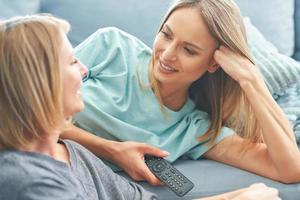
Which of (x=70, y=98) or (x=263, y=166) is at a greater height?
(x=70, y=98)

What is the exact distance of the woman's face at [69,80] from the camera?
1005 millimetres

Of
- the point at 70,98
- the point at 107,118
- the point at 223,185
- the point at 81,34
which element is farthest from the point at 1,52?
the point at 81,34

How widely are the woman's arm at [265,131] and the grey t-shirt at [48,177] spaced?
1.62 ft

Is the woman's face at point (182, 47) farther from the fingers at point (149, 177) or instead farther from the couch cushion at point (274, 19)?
the couch cushion at point (274, 19)

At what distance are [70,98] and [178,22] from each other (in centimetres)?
50

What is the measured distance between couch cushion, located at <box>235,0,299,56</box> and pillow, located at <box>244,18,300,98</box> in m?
0.23

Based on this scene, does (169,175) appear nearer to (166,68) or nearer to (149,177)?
(149,177)

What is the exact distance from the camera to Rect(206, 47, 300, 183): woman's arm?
57.2 inches

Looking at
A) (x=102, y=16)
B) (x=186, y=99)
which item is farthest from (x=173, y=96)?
(x=102, y=16)

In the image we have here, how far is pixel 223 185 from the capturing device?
144cm

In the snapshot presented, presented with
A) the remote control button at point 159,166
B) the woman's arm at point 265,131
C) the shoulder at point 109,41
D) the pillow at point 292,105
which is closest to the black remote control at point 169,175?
the remote control button at point 159,166

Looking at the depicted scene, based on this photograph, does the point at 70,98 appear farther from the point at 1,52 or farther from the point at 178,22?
the point at 178,22

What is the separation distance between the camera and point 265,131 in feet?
4.83

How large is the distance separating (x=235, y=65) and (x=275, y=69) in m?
0.39
